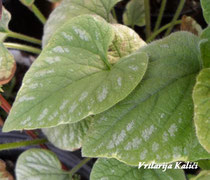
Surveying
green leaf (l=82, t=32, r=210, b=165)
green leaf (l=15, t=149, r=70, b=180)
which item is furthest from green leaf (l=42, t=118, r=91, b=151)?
green leaf (l=82, t=32, r=210, b=165)

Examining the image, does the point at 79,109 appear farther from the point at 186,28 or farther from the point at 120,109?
the point at 186,28

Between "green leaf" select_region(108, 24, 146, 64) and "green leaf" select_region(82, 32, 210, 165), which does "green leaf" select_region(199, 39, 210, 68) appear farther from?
"green leaf" select_region(108, 24, 146, 64)

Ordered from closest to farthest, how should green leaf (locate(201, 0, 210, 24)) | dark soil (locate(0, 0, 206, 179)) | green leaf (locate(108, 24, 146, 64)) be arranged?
green leaf (locate(201, 0, 210, 24)) → green leaf (locate(108, 24, 146, 64)) → dark soil (locate(0, 0, 206, 179))

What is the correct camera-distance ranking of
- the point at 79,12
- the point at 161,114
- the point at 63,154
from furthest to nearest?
the point at 63,154, the point at 79,12, the point at 161,114

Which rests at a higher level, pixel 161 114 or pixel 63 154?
pixel 161 114

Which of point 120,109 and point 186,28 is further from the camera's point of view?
point 186,28

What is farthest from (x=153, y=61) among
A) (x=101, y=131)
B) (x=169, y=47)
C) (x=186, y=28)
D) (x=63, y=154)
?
(x=63, y=154)

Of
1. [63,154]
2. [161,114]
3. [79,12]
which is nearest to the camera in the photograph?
[161,114]

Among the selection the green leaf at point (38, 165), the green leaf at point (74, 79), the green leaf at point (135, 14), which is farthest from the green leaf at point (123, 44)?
the green leaf at point (135, 14)
